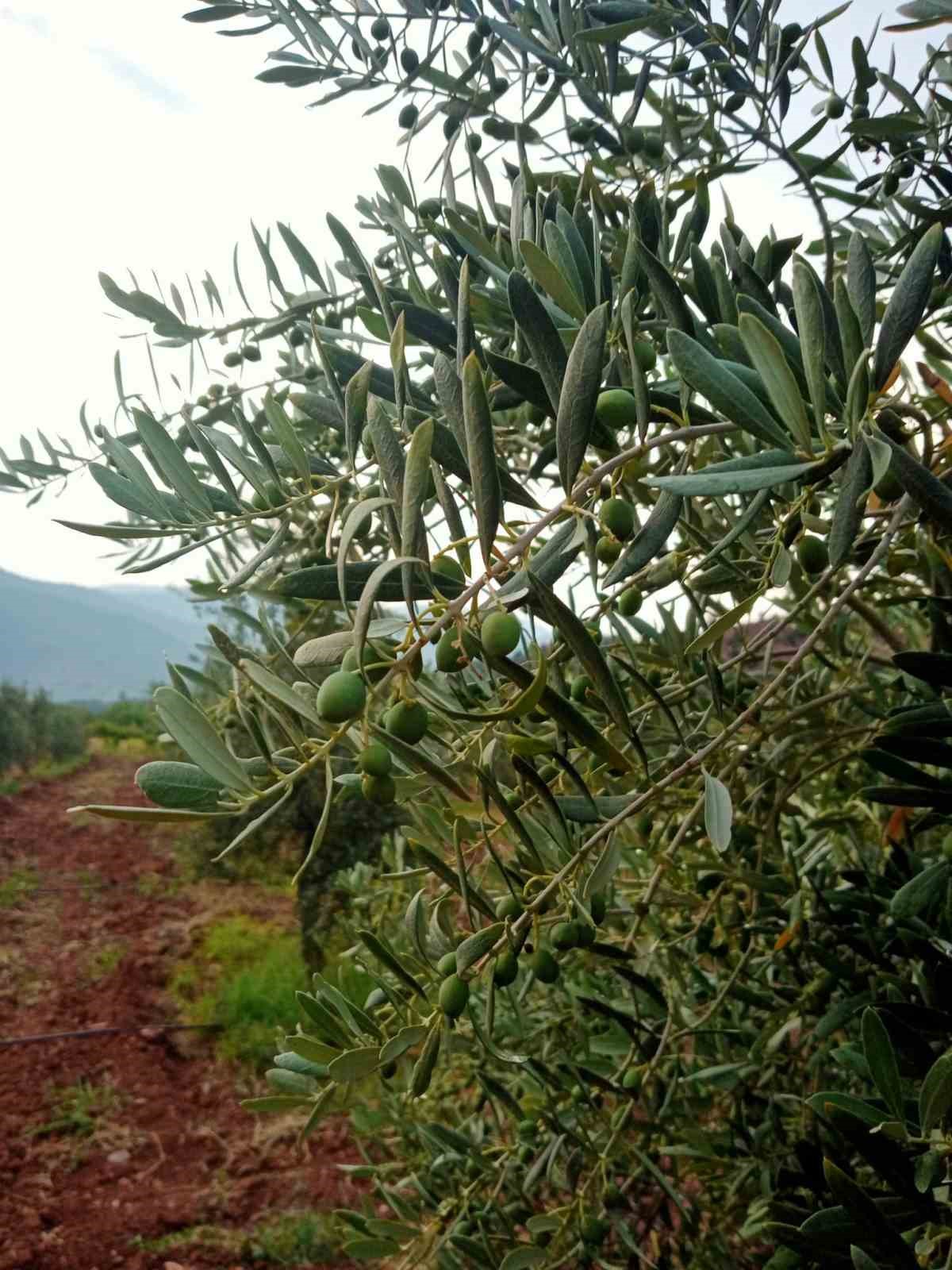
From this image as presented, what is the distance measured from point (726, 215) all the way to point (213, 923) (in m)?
6.02

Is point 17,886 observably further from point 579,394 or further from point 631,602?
point 579,394

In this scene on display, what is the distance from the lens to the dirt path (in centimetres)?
307

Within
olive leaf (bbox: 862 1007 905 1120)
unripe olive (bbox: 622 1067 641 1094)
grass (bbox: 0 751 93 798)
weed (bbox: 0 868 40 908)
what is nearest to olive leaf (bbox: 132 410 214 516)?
olive leaf (bbox: 862 1007 905 1120)

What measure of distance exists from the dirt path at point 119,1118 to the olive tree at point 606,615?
54.1 inches

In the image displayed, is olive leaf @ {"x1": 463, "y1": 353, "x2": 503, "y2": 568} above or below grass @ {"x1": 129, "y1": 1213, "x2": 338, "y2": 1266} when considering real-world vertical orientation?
above

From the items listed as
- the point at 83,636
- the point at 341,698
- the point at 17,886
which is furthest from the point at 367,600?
the point at 83,636

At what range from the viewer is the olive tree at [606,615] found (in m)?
0.56

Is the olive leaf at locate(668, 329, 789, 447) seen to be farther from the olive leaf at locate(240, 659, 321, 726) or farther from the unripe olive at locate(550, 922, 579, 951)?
the unripe olive at locate(550, 922, 579, 951)

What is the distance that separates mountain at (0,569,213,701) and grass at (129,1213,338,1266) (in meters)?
10.6

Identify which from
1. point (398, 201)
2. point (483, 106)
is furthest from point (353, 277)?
point (483, 106)

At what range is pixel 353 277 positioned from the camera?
1.15 metres

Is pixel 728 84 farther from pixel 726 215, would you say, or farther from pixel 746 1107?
pixel 746 1107

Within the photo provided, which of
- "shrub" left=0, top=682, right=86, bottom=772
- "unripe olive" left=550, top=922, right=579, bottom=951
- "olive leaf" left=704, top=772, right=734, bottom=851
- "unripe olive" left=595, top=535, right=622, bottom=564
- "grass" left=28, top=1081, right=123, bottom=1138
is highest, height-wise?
"unripe olive" left=595, top=535, right=622, bottom=564

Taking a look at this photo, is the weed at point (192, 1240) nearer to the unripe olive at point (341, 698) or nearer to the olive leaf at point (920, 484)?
the unripe olive at point (341, 698)
